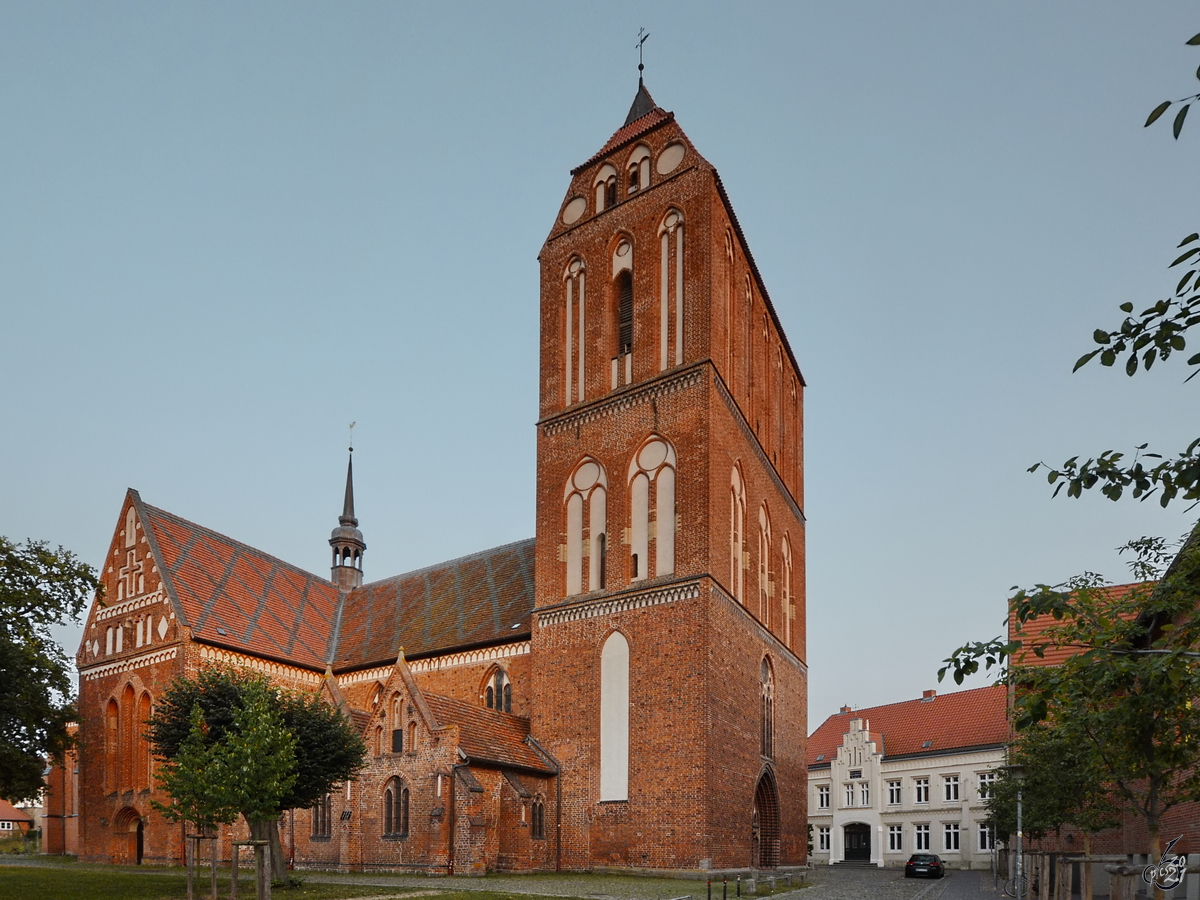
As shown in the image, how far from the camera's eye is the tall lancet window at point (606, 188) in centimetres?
3459

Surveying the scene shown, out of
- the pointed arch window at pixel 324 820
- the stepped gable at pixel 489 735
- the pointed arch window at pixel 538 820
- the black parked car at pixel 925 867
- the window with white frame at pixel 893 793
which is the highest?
the stepped gable at pixel 489 735

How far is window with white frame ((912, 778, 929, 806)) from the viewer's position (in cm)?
5753

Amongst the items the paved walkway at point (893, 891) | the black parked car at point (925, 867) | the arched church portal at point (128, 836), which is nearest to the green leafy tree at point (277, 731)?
the paved walkway at point (893, 891)

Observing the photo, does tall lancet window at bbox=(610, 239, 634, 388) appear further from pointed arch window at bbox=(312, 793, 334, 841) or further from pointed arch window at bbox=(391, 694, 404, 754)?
pointed arch window at bbox=(312, 793, 334, 841)

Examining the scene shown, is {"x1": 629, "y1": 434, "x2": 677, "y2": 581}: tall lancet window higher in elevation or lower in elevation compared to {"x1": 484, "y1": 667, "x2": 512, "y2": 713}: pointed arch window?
higher

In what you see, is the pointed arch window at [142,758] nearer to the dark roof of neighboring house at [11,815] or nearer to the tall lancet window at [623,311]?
the tall lancet window at [623,311]

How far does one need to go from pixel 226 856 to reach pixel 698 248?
76.7 feet

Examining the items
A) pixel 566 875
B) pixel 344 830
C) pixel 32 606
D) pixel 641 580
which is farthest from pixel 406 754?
pixel 32 606

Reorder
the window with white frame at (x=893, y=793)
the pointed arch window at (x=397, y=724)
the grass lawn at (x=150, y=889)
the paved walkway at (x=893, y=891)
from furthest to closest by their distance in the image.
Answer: the window with white frame at (x=893, y=793) → the pointed arch window at (x=397, y=724) → the paved walkway at (x=893, y=891) → the grass lawn at (x=150, y=889)

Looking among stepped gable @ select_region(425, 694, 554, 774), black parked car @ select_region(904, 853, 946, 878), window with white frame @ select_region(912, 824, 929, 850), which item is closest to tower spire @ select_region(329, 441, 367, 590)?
stepped gable @ select_region(425, 694, 554, 774)

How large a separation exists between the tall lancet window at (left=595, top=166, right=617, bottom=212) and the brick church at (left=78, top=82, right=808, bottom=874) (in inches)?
3.0

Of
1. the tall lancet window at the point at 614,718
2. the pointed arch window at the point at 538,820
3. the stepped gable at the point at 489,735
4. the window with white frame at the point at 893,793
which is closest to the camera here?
the stepped gable at the point at 489,735

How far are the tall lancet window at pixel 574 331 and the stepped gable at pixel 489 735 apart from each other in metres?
9.72

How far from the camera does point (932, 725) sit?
5950 centimetres
